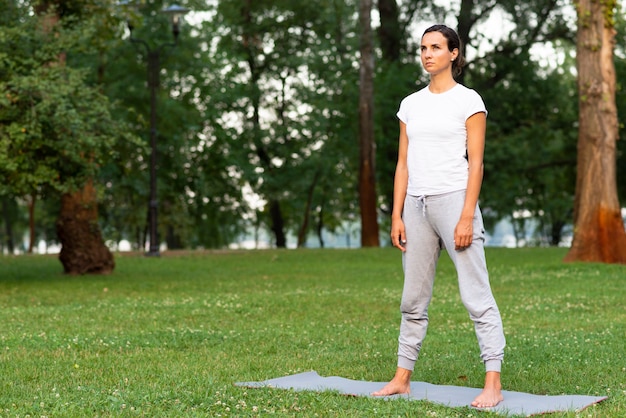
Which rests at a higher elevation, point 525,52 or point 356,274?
point 525,52

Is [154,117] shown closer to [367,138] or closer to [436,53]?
[367,138]

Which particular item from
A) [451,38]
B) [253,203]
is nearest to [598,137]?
[451,38]

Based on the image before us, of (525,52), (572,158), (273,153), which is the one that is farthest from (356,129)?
(572,158)

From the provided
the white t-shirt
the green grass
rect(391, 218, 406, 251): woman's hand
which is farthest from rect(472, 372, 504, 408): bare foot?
the white t-shirt

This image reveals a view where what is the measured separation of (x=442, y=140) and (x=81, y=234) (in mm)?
16393

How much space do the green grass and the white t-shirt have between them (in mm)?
1503

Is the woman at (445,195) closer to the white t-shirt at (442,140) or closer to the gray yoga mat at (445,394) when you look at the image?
the white t-shirt at (442,140)

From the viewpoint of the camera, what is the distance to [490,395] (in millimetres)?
6480

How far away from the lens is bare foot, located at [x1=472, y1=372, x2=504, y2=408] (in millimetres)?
6422

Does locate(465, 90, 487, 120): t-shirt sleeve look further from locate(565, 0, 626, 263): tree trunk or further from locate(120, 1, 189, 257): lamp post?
locate(120, 1, 189, 257): lamp post

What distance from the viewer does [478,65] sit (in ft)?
135

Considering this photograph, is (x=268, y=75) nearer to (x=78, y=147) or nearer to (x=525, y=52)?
(x=525, y=52)

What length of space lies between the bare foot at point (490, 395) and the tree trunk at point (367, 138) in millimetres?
25945

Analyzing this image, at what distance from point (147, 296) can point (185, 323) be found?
175 inches
